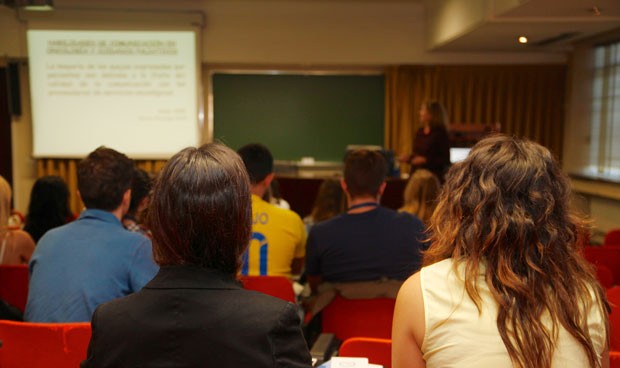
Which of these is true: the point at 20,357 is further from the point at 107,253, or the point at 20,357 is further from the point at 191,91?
the point at 191,91

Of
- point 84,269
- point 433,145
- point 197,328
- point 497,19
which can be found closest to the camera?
point 197,328

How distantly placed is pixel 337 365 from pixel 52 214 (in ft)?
8.24

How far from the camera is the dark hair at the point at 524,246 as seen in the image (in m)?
1.20

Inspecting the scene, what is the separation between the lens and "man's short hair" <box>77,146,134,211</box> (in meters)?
2.12

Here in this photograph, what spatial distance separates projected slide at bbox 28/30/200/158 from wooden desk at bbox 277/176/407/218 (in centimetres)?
168

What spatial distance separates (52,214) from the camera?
11.0 feet

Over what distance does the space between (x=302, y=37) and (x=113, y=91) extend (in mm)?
2280

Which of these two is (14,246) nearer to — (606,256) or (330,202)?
(330,202)

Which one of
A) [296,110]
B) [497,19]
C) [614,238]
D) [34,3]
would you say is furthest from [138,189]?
[296,110]

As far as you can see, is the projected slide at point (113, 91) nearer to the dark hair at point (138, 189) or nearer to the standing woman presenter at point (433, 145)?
the standing woman presenter at point (433, 145)

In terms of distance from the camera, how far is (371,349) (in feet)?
A: 5.42

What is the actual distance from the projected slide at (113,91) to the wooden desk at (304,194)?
5.52ft

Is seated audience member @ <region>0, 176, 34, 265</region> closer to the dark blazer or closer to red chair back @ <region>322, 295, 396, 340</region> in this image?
red chair back @ <region>322, 295, 396, 340</region>

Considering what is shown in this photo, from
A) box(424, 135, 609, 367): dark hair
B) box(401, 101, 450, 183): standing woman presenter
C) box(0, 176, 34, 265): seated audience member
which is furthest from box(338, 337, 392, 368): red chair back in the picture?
box(401, 101, 450, 183): standing woman presenter
